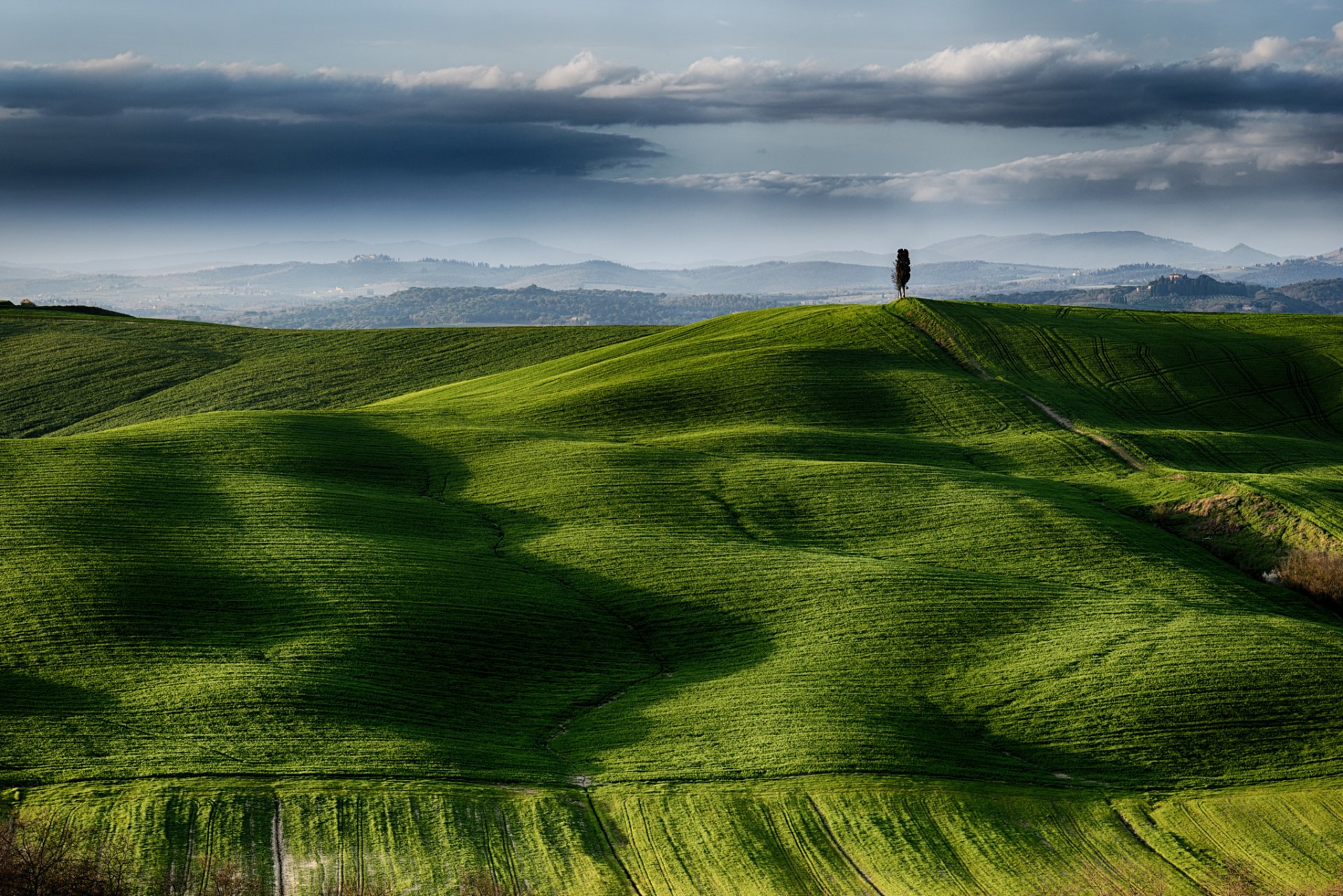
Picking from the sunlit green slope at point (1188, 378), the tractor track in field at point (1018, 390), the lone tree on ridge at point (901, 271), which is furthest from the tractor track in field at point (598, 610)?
the lone tree on ridge at point (901, 271)

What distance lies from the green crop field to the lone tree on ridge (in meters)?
31.4

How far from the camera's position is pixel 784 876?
87.7ft

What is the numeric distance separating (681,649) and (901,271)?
243 ft

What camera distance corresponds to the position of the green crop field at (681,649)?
28.1 metres

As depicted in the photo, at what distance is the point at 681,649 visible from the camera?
41.4m

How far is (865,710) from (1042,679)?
7.44 meters

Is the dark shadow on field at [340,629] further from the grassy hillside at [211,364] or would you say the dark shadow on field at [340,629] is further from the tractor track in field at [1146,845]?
the grassy hillside at [211,364]

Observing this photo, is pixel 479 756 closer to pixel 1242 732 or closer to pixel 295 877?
pixel 295 877

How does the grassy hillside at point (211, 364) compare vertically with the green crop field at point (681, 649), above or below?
above

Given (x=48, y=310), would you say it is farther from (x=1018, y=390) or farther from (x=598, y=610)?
(x=598, y=610)

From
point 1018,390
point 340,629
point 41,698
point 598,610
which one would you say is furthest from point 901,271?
point 41,698

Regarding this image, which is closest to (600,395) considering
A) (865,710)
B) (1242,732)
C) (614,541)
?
(614,541)

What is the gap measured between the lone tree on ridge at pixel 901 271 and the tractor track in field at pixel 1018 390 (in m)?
6.55

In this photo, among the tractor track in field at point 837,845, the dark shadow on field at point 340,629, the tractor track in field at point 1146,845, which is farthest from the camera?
the dark shadow on field at point 340,629
